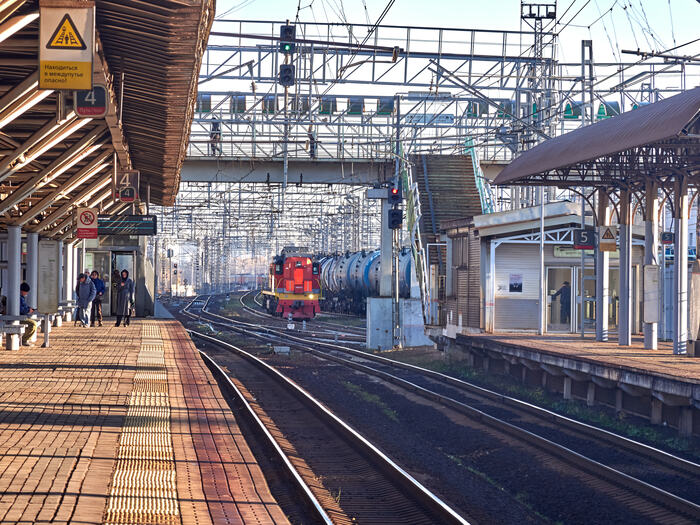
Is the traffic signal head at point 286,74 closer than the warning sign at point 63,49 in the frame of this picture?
No

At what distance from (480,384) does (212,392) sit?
745cm

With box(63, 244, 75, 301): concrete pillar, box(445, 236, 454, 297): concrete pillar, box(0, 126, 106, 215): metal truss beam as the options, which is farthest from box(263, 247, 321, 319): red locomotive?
box(0, 126, 106, 215): metal truss beam

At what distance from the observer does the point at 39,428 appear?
1046 centimetres

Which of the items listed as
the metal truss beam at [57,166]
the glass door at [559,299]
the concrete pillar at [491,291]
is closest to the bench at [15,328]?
the metal truss beam at [57,166]

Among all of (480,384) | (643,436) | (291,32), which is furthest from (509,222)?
(643,436)

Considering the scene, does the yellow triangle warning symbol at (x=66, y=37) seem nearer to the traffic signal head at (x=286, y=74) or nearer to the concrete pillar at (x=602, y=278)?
the concrete pillar at (x=602, y=278)

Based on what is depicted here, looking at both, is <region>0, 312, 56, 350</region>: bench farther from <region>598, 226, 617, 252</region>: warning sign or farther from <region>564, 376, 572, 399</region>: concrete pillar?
<region>598, 226, 617, 252</region>: warning sign

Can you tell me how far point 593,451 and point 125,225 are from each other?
17.2 metres

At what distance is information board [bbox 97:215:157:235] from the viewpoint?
25.5 meters

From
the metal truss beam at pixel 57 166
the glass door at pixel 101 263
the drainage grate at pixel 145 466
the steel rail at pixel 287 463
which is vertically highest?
the metal truss beam at pixel 57 166

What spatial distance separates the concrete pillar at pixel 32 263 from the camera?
22219mm

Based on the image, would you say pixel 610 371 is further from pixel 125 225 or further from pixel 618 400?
pixel 125 225

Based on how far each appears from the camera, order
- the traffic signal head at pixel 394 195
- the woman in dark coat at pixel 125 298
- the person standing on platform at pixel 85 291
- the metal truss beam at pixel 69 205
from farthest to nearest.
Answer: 1. the traffic signal head at pixel 394 195
2. the woman in dark coat at pixel 125 298
3. the person standing on platform at pixel 85 291
4. the metal truss beam at pixel 69 205

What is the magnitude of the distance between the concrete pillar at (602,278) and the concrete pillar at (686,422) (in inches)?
283
